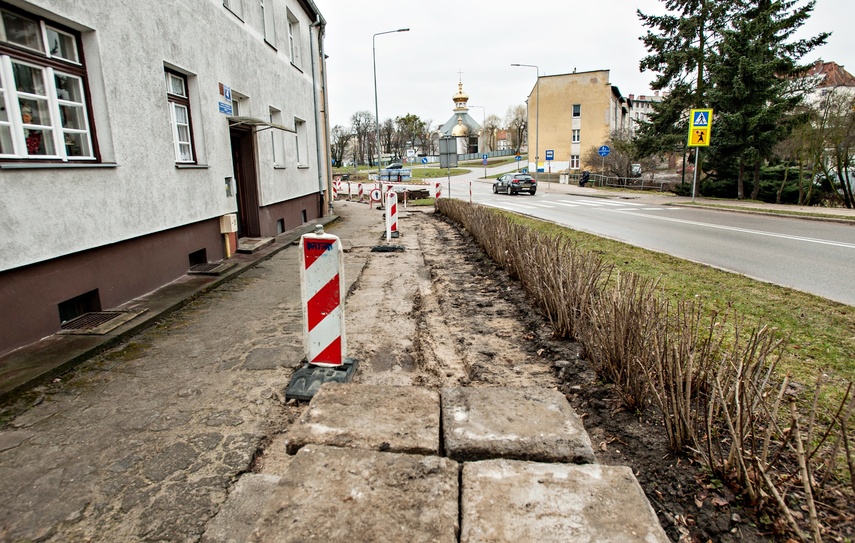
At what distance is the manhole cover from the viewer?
500 centimetres

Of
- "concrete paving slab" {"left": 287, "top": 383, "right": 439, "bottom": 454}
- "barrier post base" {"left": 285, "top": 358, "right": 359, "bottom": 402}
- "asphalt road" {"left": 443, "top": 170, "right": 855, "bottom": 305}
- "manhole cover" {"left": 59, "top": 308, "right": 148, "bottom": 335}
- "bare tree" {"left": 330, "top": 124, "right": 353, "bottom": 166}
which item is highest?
"bare tree" {"left": 330, "top": 124, "right": 353, "bottom": 166}

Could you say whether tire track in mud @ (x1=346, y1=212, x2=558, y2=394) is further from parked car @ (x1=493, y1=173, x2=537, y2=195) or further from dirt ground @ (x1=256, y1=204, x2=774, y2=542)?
parked car @ (x1=493, y1=173, x2=537, y2=195)

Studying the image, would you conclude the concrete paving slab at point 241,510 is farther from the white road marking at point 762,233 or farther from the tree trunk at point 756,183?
the tree trunk at point 756,183

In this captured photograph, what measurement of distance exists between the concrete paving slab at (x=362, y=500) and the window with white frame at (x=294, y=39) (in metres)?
14.9

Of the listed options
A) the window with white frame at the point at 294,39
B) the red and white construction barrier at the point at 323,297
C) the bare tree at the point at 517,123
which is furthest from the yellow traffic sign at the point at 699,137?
the bare tree at the point at 517,123

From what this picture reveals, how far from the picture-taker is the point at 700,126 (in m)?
21.9

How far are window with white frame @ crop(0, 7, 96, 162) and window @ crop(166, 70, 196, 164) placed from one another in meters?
1.84

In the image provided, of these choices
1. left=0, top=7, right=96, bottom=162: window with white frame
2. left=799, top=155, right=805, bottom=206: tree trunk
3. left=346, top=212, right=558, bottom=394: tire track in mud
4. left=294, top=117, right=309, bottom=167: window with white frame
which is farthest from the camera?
left=799, top=155, right=805, bottom=206: tree trunk

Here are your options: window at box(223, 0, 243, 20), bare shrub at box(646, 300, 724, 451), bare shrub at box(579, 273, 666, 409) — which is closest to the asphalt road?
bare shrub at box(579, 273, 666, 409)

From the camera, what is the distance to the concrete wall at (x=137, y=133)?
4781 mm

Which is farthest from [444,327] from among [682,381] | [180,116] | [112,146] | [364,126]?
[364,126]

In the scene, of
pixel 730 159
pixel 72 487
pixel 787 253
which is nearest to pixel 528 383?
pixel 72 487

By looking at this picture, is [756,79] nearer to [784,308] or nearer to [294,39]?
[294,39]

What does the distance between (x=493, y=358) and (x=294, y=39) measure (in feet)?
46.2
